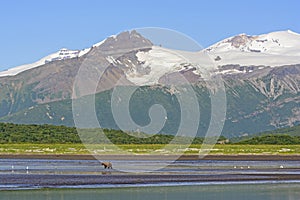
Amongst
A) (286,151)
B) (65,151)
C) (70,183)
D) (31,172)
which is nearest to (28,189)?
(70,183)

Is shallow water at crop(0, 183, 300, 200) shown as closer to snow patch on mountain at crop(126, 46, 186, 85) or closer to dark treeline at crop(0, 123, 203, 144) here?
snow patch on mountain at crop(126, 46, 186, 85)

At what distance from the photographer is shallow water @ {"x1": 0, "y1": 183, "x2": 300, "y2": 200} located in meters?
52.3

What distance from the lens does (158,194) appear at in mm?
54594

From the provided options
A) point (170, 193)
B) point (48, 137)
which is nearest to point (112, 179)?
point (170, 193)

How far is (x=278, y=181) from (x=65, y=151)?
84.9 m

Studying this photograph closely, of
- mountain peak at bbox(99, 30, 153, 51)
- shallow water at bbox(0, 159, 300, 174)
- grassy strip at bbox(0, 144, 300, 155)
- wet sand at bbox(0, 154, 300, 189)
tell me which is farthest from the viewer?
grassy strip at bbox(0, 144, 300, 155)

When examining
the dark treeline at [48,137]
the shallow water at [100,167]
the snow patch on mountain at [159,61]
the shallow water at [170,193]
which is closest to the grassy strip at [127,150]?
the dark treeline at [48,137]

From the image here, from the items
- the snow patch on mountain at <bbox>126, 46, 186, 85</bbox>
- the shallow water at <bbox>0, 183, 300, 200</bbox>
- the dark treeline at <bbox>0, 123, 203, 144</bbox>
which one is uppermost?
the snow patch on mountain at <bbox>126, 46, 186, 85</bbox>

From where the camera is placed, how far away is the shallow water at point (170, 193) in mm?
52312

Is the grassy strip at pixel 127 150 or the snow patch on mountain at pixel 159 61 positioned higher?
the snow patch on mountain at pixel 159 61

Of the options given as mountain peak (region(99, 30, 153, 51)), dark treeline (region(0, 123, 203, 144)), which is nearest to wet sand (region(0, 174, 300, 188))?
mountain peak (region(99, 30, 153, 51))

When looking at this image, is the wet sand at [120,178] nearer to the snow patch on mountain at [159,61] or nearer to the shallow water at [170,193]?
the shallow water at [170,193]

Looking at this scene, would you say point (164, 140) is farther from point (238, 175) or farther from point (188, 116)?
point (188, 116)

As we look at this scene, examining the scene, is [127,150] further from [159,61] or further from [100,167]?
[159,61]
